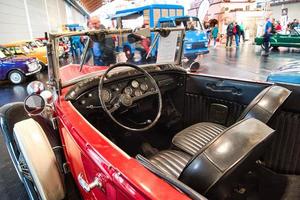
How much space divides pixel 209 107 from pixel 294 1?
115ft

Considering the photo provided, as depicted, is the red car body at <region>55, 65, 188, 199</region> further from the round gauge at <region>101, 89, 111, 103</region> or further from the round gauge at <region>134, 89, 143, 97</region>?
the round gauge at <region>134, 89, 143, 97</region>

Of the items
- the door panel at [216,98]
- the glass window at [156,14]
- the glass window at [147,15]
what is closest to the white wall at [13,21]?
the glass window at [147,15]

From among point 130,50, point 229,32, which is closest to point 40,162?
point 130,50

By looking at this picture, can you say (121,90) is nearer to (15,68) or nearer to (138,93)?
(138,93)

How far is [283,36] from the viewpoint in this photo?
11.7 meters

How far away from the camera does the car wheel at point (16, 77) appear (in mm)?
7328

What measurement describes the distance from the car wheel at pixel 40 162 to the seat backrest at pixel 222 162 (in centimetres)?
105

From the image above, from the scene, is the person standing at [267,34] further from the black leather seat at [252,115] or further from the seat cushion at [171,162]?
the seat cushion at [171,162]

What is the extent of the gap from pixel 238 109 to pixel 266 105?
2.44 feet

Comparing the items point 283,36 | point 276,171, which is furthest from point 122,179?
point 283,36

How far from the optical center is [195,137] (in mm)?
1979

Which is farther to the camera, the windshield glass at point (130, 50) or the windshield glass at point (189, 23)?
the windshield glass at point (189, 23)

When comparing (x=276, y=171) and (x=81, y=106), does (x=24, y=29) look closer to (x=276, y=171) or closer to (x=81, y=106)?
(x=81, y=106)

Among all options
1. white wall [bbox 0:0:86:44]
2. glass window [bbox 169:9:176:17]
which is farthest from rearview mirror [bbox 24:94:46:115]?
glass window [bbox 169:9:176:17]
